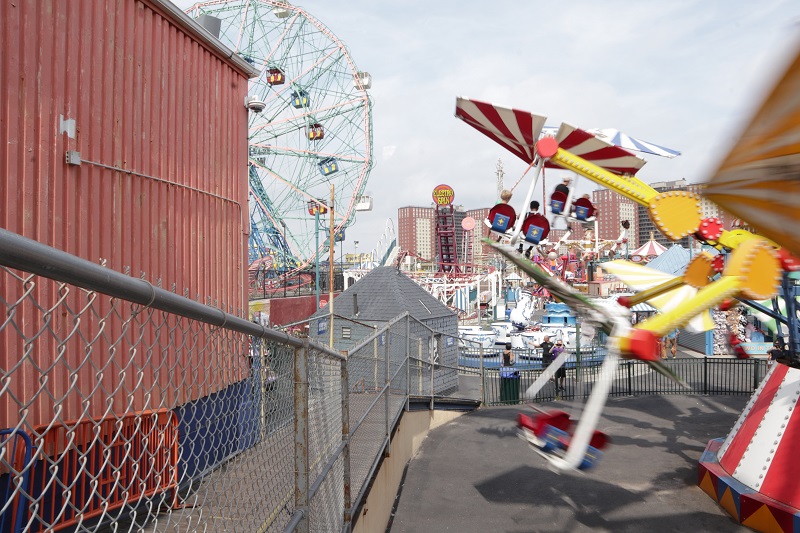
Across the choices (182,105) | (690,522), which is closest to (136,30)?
(182,105)

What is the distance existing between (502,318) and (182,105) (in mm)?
31557

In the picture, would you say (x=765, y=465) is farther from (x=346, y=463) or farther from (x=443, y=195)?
(x=443, y=195)

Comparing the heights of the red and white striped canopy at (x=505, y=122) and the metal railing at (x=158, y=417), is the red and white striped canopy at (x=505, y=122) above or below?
above

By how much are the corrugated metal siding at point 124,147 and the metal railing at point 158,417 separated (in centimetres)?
25

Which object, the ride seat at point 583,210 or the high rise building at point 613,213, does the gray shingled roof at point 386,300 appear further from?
the high rise building at point 613,213

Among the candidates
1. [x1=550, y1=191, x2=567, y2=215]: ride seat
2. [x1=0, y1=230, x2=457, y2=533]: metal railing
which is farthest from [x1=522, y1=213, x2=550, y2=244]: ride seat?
[x1=0, y1=230, x2=457, y2=533]: metal railing

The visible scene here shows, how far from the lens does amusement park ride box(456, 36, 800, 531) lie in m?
2.23

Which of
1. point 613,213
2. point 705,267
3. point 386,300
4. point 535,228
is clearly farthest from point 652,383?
point 613,213

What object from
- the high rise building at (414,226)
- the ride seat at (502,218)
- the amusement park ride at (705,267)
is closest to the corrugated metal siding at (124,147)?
the amusement park ride at (705,267)

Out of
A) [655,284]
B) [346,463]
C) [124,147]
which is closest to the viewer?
[346,463]

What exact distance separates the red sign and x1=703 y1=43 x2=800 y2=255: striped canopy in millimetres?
48183

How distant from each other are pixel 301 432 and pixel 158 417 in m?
2.51

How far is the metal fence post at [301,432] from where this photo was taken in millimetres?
2779

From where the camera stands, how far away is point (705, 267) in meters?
5.92
